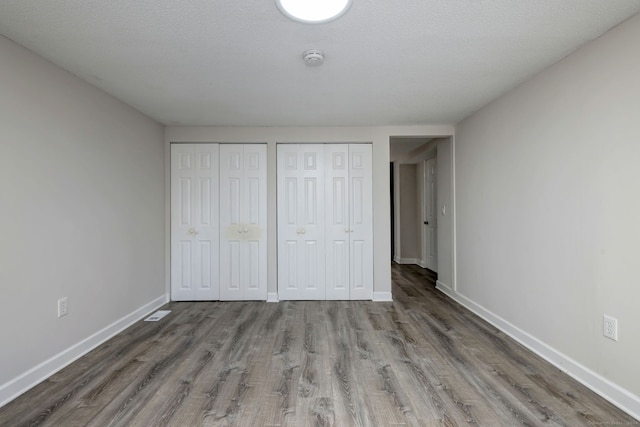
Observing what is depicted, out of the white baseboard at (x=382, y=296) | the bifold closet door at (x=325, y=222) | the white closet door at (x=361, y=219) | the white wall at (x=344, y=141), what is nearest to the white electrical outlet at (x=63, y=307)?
the white wall at (x=344, y=141)

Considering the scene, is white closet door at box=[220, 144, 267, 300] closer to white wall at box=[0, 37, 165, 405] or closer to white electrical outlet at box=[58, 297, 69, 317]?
white wall at box=[0, 37, 165, 405]

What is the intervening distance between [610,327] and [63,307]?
3.66 meters

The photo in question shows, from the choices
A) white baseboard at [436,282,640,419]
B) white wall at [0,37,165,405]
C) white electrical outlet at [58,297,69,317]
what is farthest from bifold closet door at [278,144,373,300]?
white electrical outlet at [58,297,69,317]

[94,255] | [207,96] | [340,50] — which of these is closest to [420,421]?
[340,50]

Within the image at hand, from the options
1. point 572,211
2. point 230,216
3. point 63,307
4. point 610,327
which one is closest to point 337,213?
point 230,216

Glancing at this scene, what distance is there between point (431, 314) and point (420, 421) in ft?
5.90

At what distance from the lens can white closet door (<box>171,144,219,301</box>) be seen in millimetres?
3779

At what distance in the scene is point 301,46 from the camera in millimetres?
1946

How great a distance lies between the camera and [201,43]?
190 cm

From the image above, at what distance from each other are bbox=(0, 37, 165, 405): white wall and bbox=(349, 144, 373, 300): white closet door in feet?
7.87

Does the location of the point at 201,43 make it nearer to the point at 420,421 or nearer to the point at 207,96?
the point at 207,96

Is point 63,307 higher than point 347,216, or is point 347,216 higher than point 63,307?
point 347,216

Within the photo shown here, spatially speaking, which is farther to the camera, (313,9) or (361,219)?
(361,219)

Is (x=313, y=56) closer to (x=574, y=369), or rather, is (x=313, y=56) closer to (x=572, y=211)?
(x=572, y=211)
